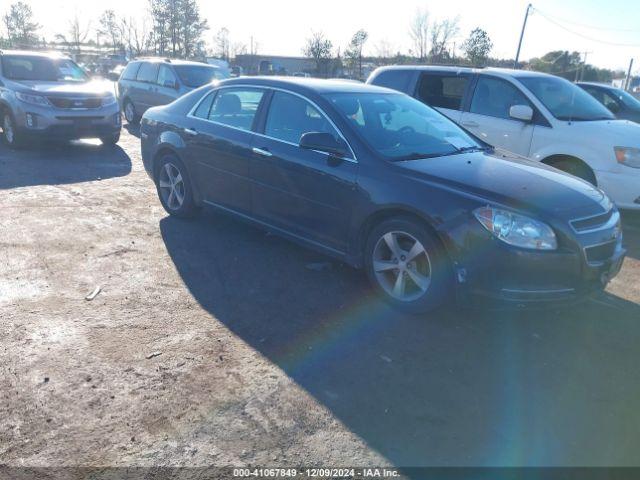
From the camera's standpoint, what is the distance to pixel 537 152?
6902 mm

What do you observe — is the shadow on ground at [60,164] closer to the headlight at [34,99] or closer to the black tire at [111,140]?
the black tire at [111,140]

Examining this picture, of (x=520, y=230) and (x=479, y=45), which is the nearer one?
(x=520, y=230)

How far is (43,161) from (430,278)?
25.7 ft

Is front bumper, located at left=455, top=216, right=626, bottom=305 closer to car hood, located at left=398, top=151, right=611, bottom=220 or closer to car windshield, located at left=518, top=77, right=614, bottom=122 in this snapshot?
car hood, located at left=398, top=151, right=611, bottom=220

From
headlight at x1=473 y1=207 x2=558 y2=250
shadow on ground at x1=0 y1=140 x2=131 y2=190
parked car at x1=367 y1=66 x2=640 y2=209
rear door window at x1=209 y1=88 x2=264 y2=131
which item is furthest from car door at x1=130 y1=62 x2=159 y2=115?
headlight at x1=473 y1=207 x2=558 y2=250

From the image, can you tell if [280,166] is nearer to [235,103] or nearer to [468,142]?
[235,103]

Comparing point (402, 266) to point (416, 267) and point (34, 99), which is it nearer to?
point (416, 267)

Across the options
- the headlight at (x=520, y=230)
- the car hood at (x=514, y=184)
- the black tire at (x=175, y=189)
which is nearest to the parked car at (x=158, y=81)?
the black tire at (x=175, y=189)

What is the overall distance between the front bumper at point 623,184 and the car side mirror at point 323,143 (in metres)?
3.80

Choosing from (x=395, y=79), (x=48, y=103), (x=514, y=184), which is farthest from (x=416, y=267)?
(x=48, y=103)

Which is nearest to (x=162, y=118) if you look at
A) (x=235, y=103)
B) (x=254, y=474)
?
(x=235, y=103)

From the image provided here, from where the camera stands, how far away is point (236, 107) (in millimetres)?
5500

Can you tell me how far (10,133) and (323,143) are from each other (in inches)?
322

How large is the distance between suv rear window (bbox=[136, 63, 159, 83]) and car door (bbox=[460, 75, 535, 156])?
8933 mm
